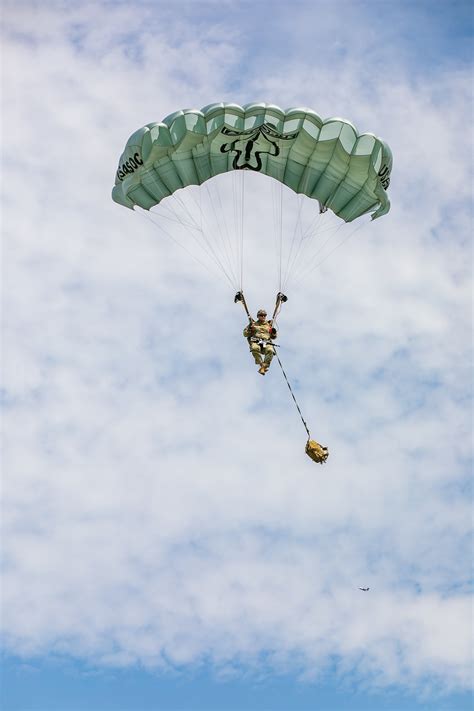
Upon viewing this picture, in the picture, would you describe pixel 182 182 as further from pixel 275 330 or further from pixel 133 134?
pixel 275 330

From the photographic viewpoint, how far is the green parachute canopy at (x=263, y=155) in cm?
3522

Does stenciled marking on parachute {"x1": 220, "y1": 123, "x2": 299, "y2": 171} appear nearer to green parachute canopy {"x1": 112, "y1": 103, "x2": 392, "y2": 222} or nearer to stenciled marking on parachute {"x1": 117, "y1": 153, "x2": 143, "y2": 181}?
green parachute canopy {"x1": 112, "y1": 103, "x2": 392, "y2": 222}

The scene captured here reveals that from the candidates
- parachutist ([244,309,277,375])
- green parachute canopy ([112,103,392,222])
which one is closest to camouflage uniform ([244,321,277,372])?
parachutist ([244,309,277,375])

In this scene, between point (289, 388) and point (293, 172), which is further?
point (293, 172)

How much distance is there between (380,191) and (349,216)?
4.58ft

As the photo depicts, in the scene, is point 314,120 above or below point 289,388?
above

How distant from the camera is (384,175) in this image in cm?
3712

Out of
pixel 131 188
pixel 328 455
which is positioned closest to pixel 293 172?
pixel 131 188

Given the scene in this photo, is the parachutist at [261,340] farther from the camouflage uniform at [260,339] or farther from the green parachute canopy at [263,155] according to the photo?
the green parachute canopy at [263,155]

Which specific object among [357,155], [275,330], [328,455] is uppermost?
[357,155]

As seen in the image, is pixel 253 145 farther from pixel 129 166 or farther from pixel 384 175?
pixel 384 175

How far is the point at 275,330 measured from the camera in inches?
1428

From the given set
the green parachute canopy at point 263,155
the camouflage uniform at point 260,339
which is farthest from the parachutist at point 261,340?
the green parachute canopy at point 263,155

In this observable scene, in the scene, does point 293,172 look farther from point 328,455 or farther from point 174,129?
point 328,455
